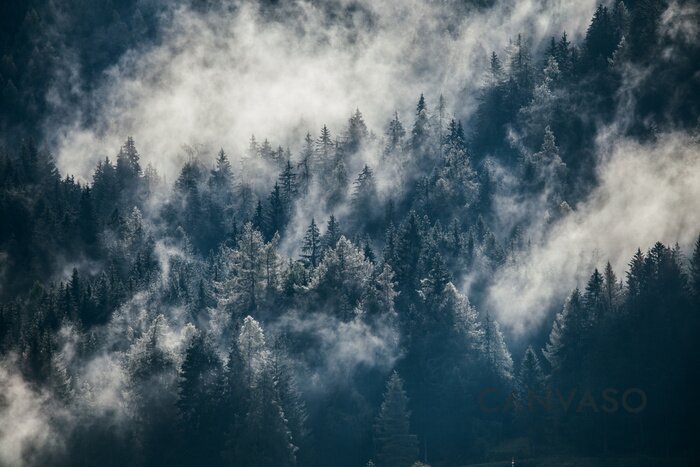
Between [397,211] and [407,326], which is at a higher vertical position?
[397,211]

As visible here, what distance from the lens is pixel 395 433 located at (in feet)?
369

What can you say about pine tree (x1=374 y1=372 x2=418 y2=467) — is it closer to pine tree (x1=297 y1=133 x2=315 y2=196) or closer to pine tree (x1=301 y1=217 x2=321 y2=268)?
pine tree (x1=301 y1=217 x2=321 y2=268)

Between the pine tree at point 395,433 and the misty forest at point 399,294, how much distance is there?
0.22m

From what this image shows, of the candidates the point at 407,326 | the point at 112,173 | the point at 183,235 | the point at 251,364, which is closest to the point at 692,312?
the point at 407,326

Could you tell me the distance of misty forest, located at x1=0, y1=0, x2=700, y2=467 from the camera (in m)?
113

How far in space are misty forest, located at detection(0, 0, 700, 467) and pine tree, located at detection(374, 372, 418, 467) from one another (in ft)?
0.72

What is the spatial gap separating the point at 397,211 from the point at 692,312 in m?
66.1

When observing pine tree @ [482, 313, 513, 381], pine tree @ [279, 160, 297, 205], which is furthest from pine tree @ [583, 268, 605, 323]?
pine tree @ [279, 160, 297, 205]

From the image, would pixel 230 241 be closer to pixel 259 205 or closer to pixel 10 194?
pixel 259 205

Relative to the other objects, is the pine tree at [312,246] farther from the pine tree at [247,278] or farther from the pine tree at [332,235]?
the pine tree at [247,278]

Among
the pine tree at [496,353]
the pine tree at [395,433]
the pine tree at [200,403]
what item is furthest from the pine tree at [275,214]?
the pine tree at [395,433]

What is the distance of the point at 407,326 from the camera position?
126 metres

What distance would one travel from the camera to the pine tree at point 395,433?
11138 centimetres

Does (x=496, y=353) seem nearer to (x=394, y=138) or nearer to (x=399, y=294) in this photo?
(x=399, y=294)
